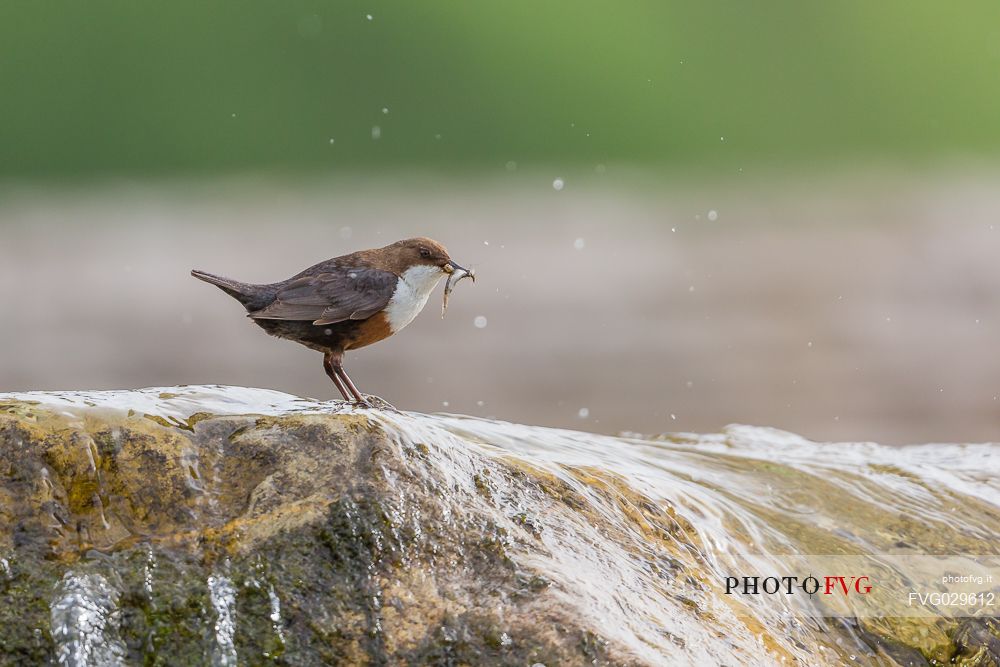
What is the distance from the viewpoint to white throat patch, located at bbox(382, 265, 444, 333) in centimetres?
478

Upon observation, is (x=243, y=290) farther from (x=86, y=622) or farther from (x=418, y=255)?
(x=86, y=622)

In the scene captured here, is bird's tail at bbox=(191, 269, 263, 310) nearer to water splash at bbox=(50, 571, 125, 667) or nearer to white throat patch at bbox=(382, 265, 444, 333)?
white throat patch at bbox=(382, 265, 444, 333)

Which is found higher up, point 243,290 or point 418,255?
point 418,255

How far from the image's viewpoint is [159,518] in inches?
127

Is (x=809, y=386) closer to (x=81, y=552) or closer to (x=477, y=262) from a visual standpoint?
(x=477, y=262)

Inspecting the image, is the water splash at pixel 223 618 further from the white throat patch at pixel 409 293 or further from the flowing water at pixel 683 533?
the white throat patch at pixel 409 293

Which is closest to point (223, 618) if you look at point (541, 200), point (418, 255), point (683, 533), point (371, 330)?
point (683, 533)

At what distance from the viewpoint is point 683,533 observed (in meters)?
4.09

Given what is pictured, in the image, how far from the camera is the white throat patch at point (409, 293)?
4.78 m

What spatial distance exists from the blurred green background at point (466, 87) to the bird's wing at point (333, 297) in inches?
749

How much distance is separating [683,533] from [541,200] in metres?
19.6

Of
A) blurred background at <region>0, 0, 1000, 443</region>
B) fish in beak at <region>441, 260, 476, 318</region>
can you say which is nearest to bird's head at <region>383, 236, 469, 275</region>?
fish in beak at <region>441, 260, 476, 318</region>

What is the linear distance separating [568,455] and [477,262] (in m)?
14.5

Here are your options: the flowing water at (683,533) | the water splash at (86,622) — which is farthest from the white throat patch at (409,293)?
the water splash at (86,622)
